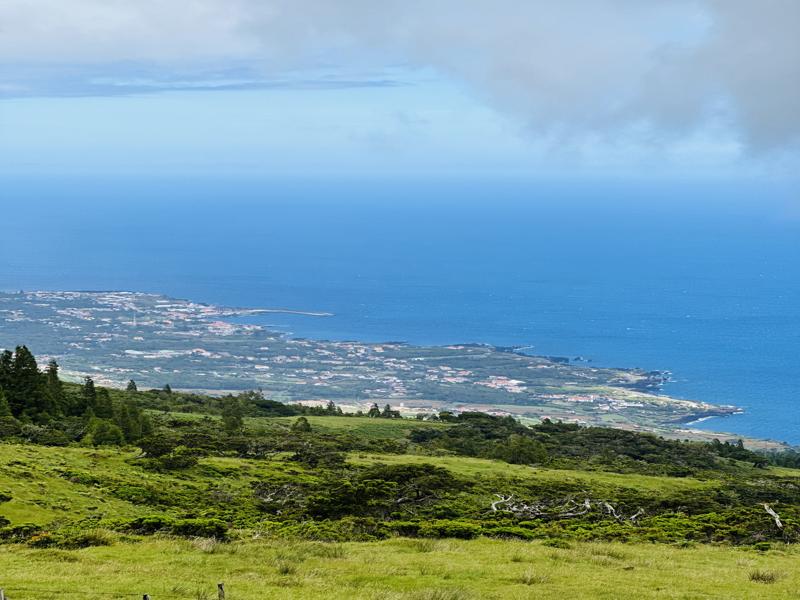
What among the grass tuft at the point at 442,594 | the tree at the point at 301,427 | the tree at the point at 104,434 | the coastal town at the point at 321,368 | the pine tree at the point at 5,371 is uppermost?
the coastal town at the point at 321,368

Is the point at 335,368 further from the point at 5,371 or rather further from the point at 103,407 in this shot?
the point at 5,371

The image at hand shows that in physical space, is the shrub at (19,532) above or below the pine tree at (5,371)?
below

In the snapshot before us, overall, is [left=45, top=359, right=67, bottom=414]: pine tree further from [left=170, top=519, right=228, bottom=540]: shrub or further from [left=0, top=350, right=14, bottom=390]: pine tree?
[left=170, top=519, right=228, bottom=540]: shrub

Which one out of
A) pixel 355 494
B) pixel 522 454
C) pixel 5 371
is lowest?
pixel 355 494

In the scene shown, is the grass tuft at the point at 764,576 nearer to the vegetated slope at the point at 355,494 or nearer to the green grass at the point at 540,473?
the vegetated slope at the point at 355,494

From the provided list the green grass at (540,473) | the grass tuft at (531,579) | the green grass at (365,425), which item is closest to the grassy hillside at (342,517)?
the grass tuft at (531,579)

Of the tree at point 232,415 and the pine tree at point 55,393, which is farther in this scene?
the tree at point 232,415

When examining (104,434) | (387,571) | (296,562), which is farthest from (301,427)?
(387,571)
